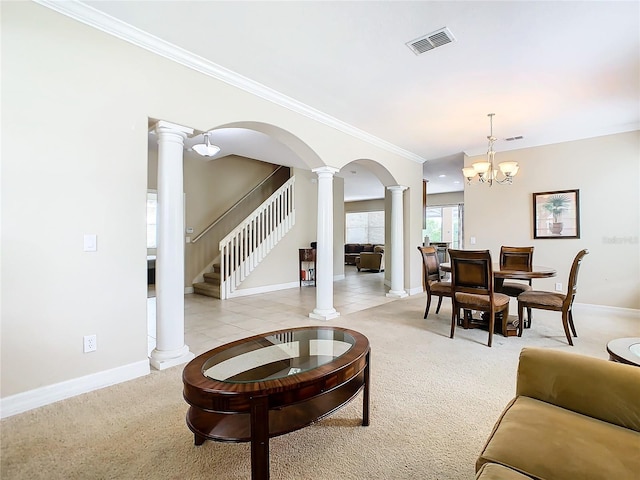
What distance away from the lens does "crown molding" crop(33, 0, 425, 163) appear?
2227mm

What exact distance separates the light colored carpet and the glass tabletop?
1.44 feet

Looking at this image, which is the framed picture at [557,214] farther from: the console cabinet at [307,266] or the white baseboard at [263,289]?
the white baseboard at [263,289]

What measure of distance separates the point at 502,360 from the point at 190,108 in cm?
365

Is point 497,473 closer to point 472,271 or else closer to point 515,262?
point 472,271

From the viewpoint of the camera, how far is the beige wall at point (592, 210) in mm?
4629

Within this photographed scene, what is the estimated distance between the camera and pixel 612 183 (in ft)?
15.6

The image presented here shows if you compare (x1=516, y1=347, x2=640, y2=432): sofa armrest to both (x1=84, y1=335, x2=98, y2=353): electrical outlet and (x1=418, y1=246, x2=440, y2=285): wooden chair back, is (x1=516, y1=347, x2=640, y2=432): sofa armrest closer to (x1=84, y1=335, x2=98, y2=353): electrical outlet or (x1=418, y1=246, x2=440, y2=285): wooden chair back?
(x1=84, y1=335, x2=98, y2=353): electrical outlet

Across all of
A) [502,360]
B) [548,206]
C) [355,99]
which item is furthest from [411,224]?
[502,360]

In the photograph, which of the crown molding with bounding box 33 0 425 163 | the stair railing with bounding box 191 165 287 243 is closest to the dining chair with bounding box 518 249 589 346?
the crown molding with bounding box 33 0 425 163

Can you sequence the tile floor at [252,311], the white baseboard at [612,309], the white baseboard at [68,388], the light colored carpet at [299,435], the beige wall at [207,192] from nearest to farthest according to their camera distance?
the light colored carpet at [299,435] → the white baseboard at [68,388] → the tile floor at [252,311] → the white baseboard at [612,309] → the beige wall at [207,192]

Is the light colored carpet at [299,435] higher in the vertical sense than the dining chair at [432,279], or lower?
lower

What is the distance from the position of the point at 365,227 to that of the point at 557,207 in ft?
29.0

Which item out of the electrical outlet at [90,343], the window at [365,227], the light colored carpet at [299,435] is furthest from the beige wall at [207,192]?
the window at [365,227]

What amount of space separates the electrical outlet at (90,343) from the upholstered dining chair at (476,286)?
332cm
